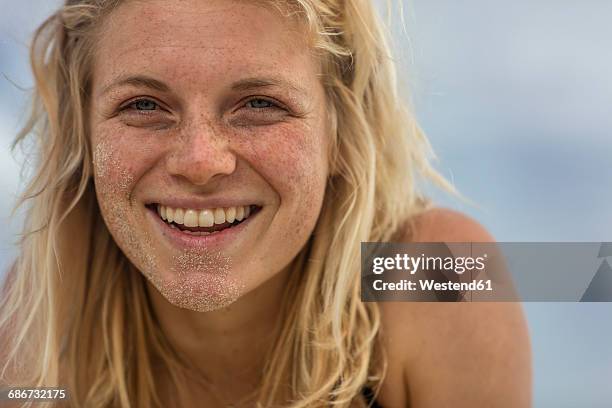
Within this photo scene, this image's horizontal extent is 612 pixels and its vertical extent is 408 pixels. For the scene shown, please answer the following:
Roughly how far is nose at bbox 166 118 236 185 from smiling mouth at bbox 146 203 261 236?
0.07m

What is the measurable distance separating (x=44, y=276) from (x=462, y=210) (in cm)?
79

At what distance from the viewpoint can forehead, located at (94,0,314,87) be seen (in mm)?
1094

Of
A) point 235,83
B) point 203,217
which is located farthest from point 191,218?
point 235,83

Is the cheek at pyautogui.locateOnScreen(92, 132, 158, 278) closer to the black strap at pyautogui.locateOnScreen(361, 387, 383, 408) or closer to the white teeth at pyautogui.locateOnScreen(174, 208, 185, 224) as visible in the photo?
the white teeth at pyautogui.locateOnScreen(174, 208, 185, 224)

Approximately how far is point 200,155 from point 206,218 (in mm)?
125

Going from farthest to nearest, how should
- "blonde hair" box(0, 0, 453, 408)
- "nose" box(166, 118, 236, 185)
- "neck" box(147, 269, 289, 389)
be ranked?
"neck" box(147, 269, 289, 389) < "blonde hair" box(0, 0, 453, 408) < "nose" box(166, 118, 236, 185)

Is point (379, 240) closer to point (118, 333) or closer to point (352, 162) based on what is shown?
point (352, 162)

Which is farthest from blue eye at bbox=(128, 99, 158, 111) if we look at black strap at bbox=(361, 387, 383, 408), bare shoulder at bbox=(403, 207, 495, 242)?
black strap at bbox=(361, 387, 383, 408)

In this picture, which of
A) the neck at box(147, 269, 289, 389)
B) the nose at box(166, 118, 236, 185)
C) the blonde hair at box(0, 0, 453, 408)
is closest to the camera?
the nose at box(166, 118, 236, 185)

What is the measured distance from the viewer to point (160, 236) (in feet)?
3.89

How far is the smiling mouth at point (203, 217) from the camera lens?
1163 millimetres

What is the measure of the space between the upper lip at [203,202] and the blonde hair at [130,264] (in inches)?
8.1

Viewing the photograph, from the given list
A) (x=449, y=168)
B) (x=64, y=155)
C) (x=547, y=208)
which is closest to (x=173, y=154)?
(x=64, y=155)

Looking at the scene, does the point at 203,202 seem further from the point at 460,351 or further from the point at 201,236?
the point at 460,351
